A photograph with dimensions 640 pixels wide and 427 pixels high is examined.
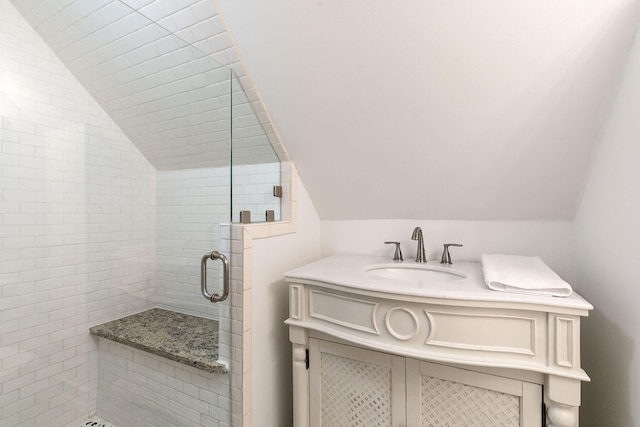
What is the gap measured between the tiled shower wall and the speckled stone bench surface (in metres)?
0.12

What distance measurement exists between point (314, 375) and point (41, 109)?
200 cm

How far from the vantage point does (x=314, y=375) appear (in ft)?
4.24

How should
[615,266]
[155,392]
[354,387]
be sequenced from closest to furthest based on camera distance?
1. [615,266]
2. [354,387]
3. [155,392]

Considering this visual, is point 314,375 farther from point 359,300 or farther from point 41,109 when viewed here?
point 41,109

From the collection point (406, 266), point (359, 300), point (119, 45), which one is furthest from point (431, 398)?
point (119, 45)

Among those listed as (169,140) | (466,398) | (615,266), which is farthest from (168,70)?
(615,266)

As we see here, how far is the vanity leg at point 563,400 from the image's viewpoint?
86 centimetres

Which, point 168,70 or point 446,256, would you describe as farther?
point 168,70

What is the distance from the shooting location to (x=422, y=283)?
3.57 ft

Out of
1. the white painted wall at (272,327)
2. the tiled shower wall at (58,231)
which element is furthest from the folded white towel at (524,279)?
the tiled shower wall at (58,231)

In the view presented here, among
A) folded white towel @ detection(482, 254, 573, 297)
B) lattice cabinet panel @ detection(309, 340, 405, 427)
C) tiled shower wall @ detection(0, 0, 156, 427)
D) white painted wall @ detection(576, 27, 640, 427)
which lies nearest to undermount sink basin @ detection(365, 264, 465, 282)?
folded white towel @ detection(482, 254, 573, 297)

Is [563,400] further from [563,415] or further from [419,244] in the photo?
[419,244]

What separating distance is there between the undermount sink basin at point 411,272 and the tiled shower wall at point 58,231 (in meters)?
1.51

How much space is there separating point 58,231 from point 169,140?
0.81 meters
